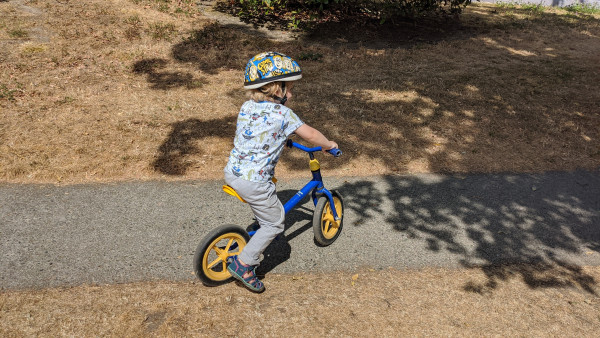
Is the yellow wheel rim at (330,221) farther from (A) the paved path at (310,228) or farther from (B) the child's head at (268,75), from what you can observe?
(B) the child's head at (268,75)

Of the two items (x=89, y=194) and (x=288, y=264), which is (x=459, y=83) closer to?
(x=288, y=264)

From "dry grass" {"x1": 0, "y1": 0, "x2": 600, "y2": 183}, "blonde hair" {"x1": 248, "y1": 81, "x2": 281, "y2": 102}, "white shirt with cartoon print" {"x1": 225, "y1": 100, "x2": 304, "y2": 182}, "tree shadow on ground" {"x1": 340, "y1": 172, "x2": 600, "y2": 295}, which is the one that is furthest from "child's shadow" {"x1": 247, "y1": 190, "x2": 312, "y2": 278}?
"blonde hair" {"x1": 248, "y1": 81, "x2": 281, "y2": 102}

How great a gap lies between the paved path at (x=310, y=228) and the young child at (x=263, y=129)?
3.48ft

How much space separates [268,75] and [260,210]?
40.5 inches

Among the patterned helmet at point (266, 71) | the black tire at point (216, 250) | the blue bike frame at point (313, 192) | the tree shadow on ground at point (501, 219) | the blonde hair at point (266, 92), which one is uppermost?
the patterned helmet at point (266, 71)

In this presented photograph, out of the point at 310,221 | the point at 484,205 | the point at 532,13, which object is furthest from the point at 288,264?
the point at 532,13

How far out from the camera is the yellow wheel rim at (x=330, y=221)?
14.3 feet

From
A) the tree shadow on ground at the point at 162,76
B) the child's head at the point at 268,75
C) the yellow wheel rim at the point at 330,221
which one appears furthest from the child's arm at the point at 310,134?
the tree shadow on ground at the point at 162,76

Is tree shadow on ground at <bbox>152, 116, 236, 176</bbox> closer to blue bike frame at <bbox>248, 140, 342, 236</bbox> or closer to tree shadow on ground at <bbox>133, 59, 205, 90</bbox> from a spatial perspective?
tree shadow on ground at <bbox>133, 59, 205, 90</bbox>

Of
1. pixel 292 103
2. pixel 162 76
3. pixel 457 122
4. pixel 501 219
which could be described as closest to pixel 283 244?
pixel 501 219

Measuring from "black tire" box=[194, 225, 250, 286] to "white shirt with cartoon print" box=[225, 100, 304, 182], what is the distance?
0.49 m

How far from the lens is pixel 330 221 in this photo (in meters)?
4.45

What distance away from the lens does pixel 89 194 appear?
5258 mm

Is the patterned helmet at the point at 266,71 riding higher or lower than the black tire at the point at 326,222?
higher
